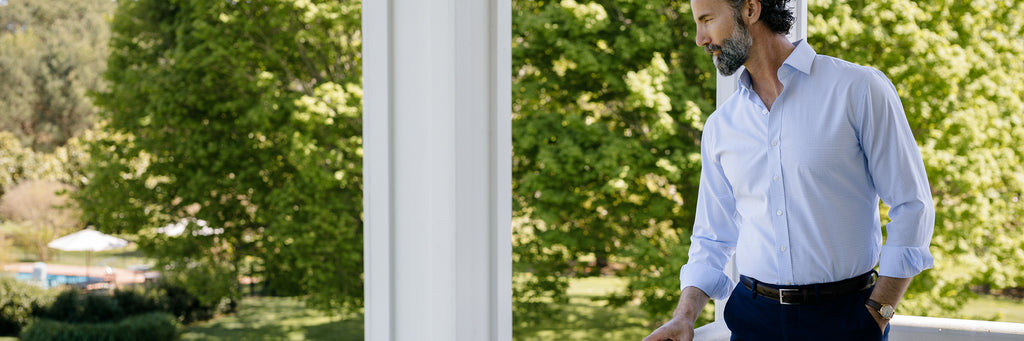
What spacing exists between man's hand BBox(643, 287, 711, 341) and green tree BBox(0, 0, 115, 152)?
19.8 ft

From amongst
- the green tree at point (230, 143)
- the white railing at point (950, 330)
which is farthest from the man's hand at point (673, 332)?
the green tree at point (230, 143)

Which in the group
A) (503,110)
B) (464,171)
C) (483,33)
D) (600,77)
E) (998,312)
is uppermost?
(600,77)

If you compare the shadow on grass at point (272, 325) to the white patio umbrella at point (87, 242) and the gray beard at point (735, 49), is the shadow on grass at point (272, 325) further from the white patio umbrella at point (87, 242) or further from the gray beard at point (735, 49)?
the gray beard at point (735, 49)

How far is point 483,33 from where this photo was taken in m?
1.48

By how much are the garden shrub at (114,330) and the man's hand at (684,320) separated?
6248mm

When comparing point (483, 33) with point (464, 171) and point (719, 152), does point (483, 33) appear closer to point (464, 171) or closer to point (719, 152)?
point (464, 171)

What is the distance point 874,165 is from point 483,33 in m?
0.67

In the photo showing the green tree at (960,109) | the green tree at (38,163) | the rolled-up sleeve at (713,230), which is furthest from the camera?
the green tree at (38,163)

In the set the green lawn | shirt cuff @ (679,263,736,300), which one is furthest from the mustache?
the green lawn

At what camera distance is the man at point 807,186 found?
3.99 ft

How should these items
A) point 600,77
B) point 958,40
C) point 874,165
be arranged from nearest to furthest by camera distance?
point 874,165 → point 958,40 → point 600,77

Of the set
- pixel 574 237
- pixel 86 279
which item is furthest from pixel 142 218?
pixel 574 237

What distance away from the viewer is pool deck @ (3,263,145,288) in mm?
6125

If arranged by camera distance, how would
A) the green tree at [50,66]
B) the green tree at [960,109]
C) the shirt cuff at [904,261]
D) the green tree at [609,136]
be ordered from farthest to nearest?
the green tree at [50,66]
the green tree at [609,136]
the green tree at [960,109]
the shirt cuff at [904,261]
